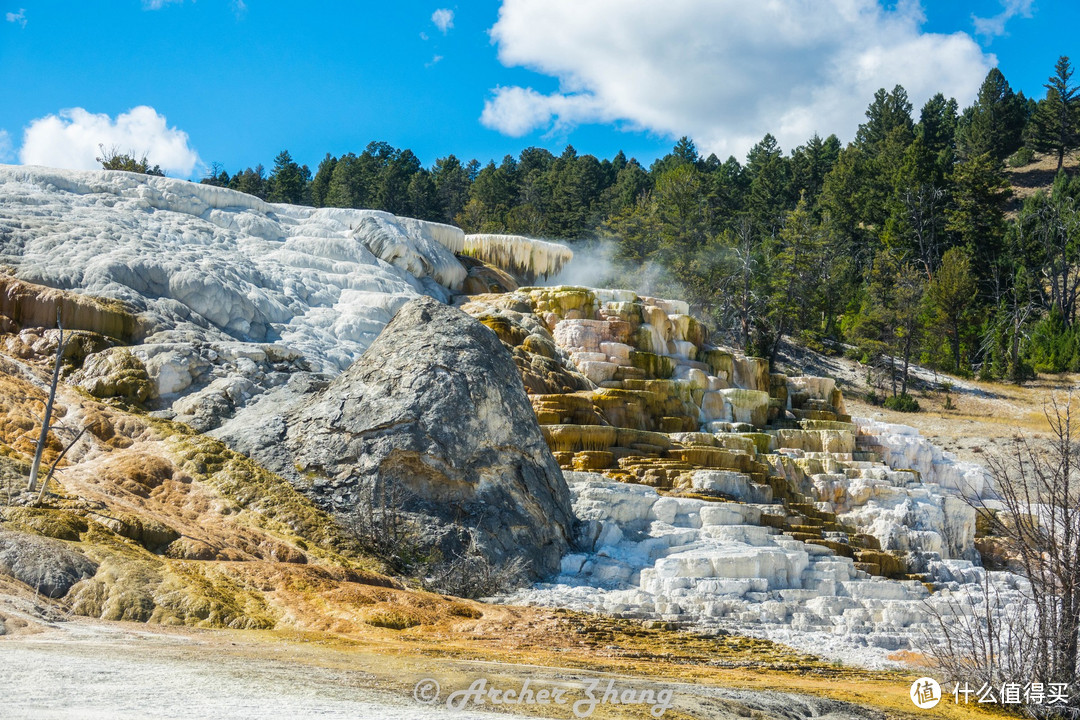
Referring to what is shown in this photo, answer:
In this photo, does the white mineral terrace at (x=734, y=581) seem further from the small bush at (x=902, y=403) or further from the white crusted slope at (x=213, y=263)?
the small bush at (x=902, y=403)

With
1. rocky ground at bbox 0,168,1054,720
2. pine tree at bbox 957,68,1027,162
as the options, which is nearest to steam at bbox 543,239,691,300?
rocky ground at bbox 0,168,1054,720

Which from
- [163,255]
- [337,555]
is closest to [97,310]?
[163,255]

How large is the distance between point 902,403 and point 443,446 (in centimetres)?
2173

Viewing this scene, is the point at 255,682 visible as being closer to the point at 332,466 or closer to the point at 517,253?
the point at 332,466

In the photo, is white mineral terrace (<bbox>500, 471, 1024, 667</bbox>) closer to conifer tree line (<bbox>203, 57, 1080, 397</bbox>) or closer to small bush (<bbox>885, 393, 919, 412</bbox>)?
small bush (<bbox>885, 393, 919, 412</bbox>)

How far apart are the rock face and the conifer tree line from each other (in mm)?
21252

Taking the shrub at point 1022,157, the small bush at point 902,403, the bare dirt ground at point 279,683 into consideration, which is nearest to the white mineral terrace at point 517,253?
the small bush at point 902,403

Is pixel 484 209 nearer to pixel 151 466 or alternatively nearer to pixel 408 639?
pixel 151 466

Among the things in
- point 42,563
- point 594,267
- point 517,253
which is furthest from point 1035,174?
point 42,563

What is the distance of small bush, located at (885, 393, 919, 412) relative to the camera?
3003cm

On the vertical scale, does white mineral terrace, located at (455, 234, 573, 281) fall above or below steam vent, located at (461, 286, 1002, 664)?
above

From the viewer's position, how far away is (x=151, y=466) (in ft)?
41.1

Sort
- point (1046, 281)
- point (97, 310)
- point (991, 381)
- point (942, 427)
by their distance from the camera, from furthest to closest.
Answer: point (1046, 281)
point (991, 381)
point (942, 427)
point (97, 310)

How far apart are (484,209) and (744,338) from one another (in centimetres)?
2091
